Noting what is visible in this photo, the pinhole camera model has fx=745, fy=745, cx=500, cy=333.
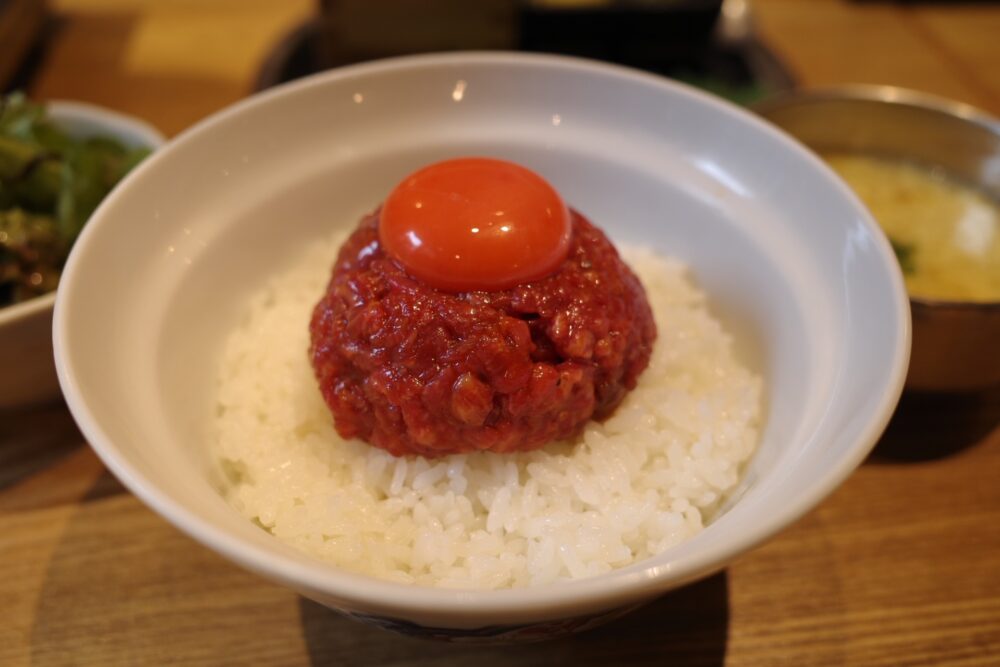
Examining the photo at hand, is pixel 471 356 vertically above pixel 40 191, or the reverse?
pixel 471 356

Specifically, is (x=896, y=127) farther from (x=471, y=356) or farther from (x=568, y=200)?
(x=471, y=356)

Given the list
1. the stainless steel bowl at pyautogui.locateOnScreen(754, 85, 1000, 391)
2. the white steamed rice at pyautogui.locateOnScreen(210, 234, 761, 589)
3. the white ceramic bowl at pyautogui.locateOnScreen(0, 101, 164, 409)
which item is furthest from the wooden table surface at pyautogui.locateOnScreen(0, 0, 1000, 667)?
the stainless steel bowl at pyautogui.locateOnScreen(754, 85, 1000, 391)

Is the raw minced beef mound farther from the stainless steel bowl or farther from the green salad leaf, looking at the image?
the stainless steel bowl

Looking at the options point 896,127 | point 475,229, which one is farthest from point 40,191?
point 896,127

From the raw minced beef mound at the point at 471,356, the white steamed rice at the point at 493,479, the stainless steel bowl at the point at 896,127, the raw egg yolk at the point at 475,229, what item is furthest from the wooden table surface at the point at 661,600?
the stainless steel bowl at the point at 896,127

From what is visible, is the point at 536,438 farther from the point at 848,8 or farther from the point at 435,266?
the point at 848,8

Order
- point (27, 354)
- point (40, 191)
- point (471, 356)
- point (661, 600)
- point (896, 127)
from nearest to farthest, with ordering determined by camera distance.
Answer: point (471, 356) → point (661, 600) → point (27, 354) → point (40, 191) → point (896, 127)

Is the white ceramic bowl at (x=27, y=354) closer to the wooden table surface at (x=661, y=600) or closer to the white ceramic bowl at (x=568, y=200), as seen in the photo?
the wooden table surface at (x=661, y=600)
